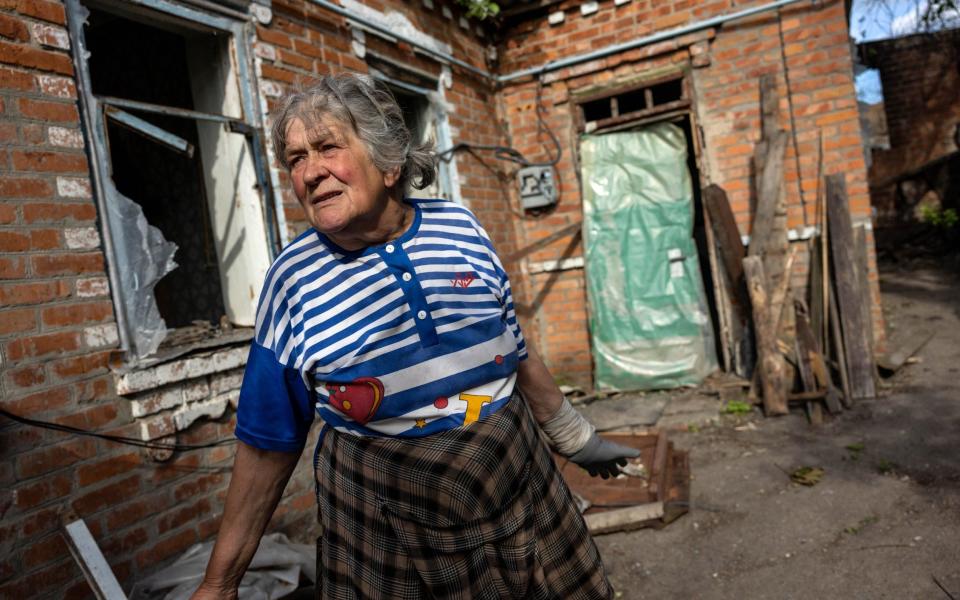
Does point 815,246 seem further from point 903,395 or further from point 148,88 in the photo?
point 148,88

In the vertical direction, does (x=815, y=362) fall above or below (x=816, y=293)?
below

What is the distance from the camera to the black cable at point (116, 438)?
2.28 m

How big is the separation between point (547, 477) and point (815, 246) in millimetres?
4617

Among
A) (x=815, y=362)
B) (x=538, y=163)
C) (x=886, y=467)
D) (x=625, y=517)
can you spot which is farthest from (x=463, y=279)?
(x=538, y=163)

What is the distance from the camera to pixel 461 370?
1.51 meters

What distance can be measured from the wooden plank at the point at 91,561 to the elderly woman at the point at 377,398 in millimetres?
1024

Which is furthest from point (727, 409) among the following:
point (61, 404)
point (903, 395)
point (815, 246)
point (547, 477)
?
point (61, 404)

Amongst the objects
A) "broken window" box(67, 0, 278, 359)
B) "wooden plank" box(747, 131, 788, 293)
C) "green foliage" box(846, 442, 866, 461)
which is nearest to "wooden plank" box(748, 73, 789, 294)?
"wooden plank" box(747, 131, 788, 293)

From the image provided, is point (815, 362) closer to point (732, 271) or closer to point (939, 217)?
point (732, 271)

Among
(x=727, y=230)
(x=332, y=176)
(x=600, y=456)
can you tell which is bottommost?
(x=600, y=456)

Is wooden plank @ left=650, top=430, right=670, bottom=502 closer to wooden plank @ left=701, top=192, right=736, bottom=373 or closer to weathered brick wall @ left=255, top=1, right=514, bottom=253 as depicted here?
wooden plank @ left=701, top=192, right=736, bottom=373

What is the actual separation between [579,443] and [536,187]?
452 centimetres

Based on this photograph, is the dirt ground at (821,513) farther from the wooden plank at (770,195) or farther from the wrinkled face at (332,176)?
the wrinkled face at (332,176)

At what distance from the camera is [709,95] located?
18.7 ft
